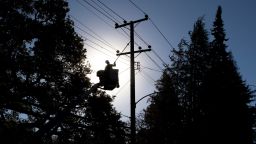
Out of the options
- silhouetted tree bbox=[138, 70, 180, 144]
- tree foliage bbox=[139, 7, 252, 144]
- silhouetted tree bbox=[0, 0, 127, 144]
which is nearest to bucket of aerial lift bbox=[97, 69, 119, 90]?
silhouetted tree bbox=[0, 0, 127, 144]

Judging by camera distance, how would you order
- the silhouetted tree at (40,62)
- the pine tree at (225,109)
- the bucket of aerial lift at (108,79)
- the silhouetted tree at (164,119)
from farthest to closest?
the silhouetted tree at (164,119) < the pine tree at (225,109) < the silhouetted tree at (40,62) < the bucket of aerial lift at (108,79)

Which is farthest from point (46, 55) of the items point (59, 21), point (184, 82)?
point (184, 82)

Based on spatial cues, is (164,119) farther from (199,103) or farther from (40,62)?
(40,62)

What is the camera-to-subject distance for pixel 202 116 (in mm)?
34688

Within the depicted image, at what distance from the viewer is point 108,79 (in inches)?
528

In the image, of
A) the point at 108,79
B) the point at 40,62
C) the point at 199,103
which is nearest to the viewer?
the point at 108,79

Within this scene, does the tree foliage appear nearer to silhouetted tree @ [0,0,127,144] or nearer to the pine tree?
the pine tree

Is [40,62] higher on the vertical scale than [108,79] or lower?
higher

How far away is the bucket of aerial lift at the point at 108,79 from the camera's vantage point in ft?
43.7

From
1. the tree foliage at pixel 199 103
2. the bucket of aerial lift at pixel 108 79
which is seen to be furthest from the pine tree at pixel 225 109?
the bucket of aerial lift at pixel 108 79

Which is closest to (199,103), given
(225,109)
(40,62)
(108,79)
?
(225,109)

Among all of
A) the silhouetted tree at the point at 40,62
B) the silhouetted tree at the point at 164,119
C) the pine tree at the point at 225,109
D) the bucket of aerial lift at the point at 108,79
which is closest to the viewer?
the bucket of aerial lift at the point at 108,79

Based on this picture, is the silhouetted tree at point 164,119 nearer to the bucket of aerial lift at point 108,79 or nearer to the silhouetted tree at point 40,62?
the silhouetted tree at point 40,62

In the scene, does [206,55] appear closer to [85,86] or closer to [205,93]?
[205,93]
